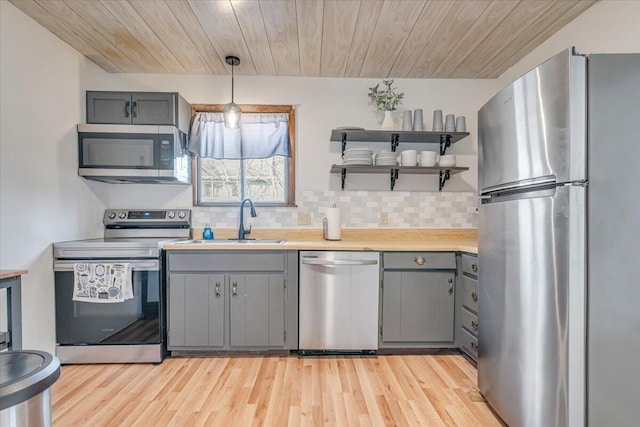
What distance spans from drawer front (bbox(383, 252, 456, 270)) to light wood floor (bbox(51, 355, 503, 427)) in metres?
0.70

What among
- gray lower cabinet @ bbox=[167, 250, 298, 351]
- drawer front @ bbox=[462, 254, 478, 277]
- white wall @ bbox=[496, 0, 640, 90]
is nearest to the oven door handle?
gray lower cabinet @ bbox=[167, 250, 298, 351]

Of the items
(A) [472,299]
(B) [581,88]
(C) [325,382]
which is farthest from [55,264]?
(B) [581,88]

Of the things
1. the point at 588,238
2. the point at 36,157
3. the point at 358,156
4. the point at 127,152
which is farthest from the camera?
the point at 358,156

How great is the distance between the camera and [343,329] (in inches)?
92.3

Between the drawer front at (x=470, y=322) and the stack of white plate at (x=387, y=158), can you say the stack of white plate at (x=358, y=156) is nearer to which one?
the stack of white plate at (x=387, y=158)

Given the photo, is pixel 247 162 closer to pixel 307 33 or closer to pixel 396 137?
pixel 307 33

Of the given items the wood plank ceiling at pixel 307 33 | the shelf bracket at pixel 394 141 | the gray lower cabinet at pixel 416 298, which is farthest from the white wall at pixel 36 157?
the shelf bracket at pixel 394 141

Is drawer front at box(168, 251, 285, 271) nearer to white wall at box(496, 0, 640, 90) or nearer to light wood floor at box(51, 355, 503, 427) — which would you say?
light wood floor at box(51, 355, 503, 427)

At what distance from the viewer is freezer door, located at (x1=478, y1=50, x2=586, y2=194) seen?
116 cm

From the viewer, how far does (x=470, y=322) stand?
2270 mm

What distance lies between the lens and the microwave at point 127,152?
8.16 ft

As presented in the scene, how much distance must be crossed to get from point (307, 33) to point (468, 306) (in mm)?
2288

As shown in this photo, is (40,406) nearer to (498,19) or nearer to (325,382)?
(325,382)

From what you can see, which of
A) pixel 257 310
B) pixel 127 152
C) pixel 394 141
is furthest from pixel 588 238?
pixel 127 152
